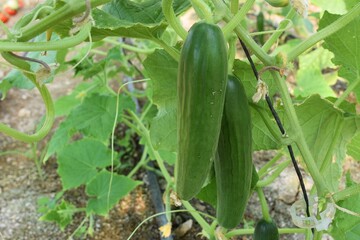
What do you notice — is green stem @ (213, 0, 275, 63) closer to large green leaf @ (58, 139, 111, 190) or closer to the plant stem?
the plant stem

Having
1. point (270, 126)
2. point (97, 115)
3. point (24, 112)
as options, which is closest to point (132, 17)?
point (270, 126)

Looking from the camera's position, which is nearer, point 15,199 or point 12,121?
point 15,199

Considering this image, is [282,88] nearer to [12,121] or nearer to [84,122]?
[84,122]

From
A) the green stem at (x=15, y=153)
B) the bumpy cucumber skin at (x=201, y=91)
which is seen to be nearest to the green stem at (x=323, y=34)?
the bumpy cucumber skin at (x=201, y=91)

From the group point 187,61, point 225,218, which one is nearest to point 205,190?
point 225,218

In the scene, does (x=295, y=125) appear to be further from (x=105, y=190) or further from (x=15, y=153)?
(x=15, y=153)

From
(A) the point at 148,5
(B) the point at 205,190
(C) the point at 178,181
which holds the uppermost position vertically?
(A) the point at 148,5

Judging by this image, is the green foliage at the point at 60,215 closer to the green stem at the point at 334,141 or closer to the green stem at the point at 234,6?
the green stem at the point at 334,141
